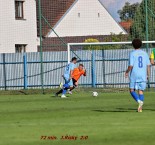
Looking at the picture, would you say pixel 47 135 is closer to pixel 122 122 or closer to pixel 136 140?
pixel 136 140

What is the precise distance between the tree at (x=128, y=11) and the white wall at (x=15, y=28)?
1079 cm

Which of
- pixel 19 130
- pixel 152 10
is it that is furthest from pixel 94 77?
pixel 19 130

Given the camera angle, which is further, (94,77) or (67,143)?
(94,77)

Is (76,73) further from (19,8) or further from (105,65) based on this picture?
(19,8)

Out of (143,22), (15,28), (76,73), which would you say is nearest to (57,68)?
(143,22)

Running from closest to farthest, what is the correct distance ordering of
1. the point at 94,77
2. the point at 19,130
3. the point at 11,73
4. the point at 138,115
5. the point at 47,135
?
1. the point at 47,135
2. the point at 19,130
3. the point at 138,115
4. the point at 94,77
5. the point at 11,73

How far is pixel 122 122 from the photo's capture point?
49.5 ft

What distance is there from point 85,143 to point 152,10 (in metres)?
23.7

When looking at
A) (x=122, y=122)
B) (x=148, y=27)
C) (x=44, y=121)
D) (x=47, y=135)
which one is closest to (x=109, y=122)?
(x=122, y=122)

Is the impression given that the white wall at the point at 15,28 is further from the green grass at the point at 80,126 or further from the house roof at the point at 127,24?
the green grass at the point at 80,126

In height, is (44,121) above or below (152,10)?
below

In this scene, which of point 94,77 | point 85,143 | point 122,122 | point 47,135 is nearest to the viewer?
point 85,143

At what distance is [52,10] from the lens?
1795 inches

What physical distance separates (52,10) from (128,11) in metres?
10.4
